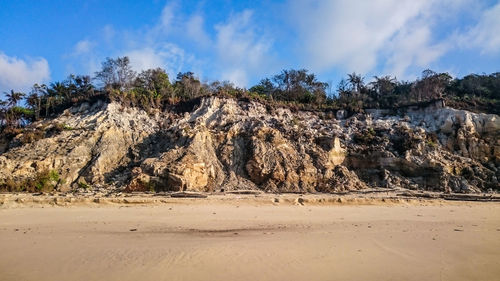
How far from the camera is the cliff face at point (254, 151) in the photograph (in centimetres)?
1762

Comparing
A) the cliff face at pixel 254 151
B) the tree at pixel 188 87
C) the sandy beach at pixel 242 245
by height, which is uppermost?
the tree at pixel 188 87

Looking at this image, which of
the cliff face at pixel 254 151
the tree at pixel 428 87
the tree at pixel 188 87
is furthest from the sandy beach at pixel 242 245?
the tree at pixel 428 87

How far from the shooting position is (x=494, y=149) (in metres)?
21.0

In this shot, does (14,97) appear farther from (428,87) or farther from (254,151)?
(428,87)

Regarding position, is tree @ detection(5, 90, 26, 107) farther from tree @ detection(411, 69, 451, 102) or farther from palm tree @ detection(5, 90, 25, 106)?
tree @ detection(411, 69, 451, 102)

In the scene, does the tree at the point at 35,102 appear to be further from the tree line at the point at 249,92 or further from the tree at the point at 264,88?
the tree at the point at 264,88

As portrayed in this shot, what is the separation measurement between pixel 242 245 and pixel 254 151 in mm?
14122

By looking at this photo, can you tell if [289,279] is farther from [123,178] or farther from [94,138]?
[94,138]

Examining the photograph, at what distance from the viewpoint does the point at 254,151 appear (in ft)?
63.2

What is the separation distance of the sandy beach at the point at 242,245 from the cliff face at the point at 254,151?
8.14 metres

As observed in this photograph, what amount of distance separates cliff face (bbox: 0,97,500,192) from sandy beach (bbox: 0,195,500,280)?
8140 mm

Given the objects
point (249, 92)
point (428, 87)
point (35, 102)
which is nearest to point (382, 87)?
point (428, 87)

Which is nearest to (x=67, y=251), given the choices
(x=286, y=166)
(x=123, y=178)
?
(x=123, y=178)

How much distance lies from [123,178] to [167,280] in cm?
1547
